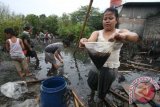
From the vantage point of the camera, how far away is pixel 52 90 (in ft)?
13.5

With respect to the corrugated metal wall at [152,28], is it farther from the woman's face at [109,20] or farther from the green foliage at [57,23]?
the woman's face at [109,20]

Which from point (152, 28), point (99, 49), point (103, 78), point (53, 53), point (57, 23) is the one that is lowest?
point (57, 23)

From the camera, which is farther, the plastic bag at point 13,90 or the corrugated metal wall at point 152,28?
the corrugated metal wall at point 152,28

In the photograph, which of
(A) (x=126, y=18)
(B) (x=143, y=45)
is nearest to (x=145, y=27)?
(A) (x=126, y=18)

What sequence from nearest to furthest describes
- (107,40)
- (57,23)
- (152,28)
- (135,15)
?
(107,40), (152,28), (135,15), (57,23)

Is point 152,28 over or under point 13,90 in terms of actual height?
under

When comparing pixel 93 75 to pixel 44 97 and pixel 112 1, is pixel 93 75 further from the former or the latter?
pixel 112 1

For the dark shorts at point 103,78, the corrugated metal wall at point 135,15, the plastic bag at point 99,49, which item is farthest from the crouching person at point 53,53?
the corrugated metal wall at point 135,15

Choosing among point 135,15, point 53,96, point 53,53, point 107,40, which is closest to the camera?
point 107,40

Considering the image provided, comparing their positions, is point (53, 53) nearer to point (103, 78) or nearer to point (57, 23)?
point (103, 78)

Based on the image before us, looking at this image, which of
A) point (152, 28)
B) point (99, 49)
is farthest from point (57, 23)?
point (99, 49)

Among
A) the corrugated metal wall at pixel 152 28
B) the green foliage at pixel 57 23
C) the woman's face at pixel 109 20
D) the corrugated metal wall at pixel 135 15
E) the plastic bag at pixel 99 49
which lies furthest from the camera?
the corrugated metal wall at pixel 135 15

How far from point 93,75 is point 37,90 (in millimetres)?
2643

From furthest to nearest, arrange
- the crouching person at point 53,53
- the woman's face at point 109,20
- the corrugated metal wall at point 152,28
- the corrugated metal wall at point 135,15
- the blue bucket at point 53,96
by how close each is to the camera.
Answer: the corrugated metal wall at point 135,15, the corrugated metal wall at point 152,28, the crouching person at point 53,53, the blue bucket at point 53,96, the woman's face at point 109,20
